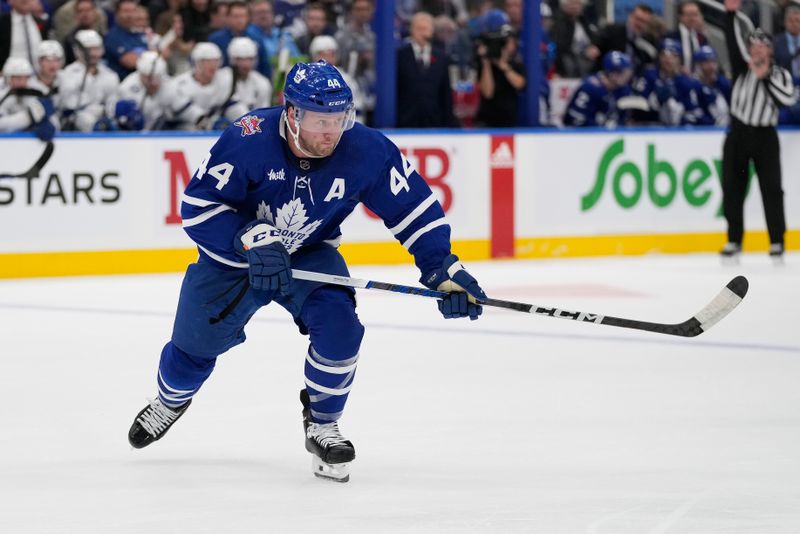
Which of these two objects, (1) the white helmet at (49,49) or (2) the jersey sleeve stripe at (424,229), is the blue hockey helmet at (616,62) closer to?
(1) the white helmet at (49,49)

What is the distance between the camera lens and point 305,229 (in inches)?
155

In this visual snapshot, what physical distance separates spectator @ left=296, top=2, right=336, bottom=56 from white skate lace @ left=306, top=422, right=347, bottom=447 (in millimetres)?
5689

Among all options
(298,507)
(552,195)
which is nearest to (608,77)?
(552,195)

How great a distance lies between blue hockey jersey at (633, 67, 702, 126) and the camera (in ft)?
34.1

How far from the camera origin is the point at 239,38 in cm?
895

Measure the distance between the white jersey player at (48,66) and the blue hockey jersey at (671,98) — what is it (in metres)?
4.04

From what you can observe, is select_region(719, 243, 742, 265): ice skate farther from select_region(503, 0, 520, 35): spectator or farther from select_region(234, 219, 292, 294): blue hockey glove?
select_region(234, 219, 292, 294): blue hockey glove

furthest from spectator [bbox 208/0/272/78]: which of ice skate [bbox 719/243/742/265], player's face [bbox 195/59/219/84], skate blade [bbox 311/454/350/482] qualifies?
skate blade [bbox 311/454/350/482]

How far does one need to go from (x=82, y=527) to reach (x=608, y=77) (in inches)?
289

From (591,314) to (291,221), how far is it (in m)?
0.83

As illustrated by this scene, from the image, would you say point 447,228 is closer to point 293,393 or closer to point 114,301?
point 293,393

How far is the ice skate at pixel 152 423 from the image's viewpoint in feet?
13.6

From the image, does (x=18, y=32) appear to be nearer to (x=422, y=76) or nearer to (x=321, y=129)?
(x=422, y=76)

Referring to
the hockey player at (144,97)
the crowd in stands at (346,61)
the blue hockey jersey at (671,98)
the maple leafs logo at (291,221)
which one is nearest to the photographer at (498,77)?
the crowd in stands at (346,61)
